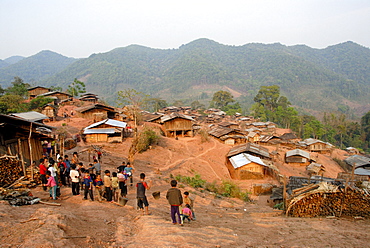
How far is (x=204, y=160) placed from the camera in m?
25.0

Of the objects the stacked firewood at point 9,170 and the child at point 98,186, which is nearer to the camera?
the child at point 98,186

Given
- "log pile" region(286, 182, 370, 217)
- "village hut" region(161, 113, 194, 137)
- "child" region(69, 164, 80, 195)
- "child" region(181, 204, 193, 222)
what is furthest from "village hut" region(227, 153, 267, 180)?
"village hut" region(161, 113, 194, 137)

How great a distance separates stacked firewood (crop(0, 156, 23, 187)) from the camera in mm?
9195

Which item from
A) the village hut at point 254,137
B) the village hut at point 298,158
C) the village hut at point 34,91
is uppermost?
the village hut at point 34,91

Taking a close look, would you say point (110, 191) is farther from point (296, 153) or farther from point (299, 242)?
point (296, 153)

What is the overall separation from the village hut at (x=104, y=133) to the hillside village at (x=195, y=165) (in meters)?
0.11

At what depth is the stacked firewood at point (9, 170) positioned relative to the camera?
9.20m

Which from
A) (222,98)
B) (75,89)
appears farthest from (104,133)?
(222,98)

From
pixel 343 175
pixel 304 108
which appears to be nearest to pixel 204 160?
pixel 343 175

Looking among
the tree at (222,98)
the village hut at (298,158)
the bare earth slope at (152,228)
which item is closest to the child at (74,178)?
the bare earth slope at (152,228)

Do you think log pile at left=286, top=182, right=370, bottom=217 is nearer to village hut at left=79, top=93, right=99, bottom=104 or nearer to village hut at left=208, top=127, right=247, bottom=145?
village hut at left=208, top=127, right=247, bottom=145

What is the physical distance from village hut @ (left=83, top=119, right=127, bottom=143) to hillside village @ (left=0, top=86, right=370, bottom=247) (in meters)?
0.11

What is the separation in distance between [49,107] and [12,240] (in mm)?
34304

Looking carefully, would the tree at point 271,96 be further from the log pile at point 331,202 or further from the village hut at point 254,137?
the log pile at point 331,202
